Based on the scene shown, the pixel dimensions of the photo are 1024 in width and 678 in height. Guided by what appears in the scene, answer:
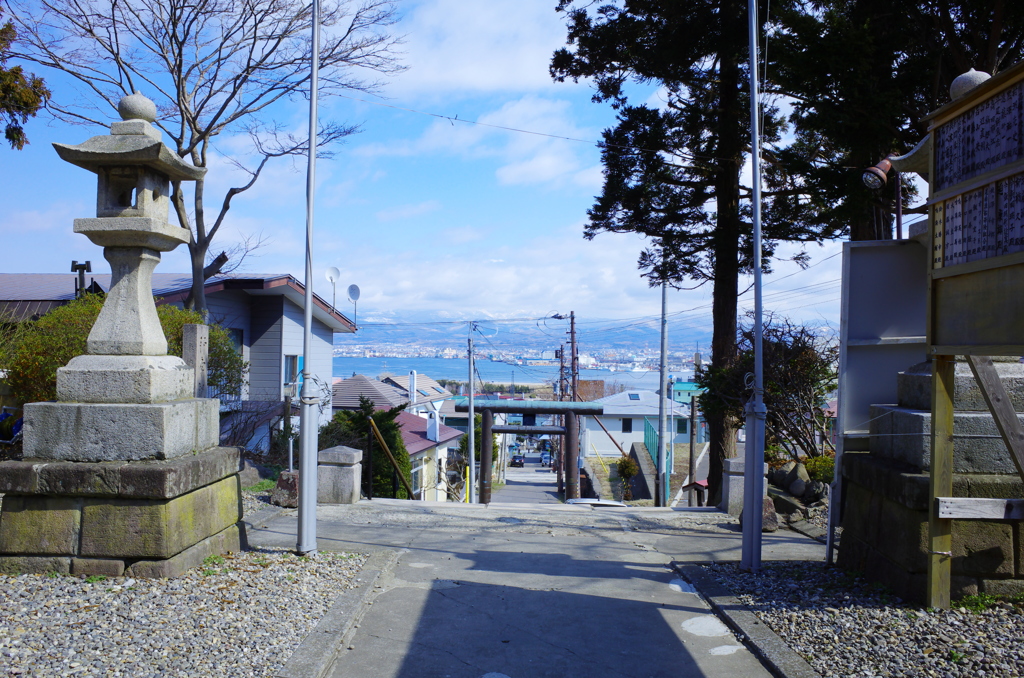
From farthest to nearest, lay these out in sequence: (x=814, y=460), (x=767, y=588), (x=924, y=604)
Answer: (x=814, y=460) < (x=767, y=588) < (x=924, y=604)

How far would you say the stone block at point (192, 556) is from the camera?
5.05 meters

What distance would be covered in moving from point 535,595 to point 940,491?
315 cm

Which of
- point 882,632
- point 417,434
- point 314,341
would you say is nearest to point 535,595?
point 882,632

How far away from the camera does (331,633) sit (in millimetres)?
4609

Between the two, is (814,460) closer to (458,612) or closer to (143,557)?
(458,612)

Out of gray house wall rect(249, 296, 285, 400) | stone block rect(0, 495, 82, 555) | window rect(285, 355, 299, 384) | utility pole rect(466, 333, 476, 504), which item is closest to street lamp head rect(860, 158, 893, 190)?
stone block rect(0, 495, 82, 555)

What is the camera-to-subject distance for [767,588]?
5812 millimetres

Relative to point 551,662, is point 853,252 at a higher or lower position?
higher

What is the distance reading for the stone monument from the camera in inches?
199

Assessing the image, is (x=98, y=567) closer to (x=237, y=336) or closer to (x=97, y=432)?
(x=97, y=432)

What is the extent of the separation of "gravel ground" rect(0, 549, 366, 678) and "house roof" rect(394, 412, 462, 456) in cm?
1860

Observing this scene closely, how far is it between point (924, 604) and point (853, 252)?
10.00 ft

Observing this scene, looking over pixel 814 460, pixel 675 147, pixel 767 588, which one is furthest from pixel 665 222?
pixel 767 588

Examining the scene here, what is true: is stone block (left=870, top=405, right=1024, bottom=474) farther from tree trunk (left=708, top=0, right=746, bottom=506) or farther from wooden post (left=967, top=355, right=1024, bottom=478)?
tree trunk (left=708, top=0, right=746, bottom=506)
